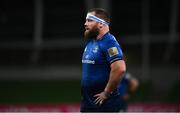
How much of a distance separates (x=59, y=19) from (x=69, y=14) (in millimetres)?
458

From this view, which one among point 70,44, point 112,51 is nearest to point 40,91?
point 70,44

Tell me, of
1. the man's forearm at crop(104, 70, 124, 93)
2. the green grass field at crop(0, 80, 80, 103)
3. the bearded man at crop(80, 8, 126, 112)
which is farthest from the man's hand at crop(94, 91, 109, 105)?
the green grass field at crop(0, 80, 80, 103)

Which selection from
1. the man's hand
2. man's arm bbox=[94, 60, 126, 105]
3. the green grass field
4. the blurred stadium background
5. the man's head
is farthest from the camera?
the blurred stadium background

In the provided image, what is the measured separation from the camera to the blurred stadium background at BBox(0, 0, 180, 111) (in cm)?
2002

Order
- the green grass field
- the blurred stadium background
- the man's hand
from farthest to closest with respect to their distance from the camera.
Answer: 1. the blurred stadium background
2. the green grass field
3. the man's hand

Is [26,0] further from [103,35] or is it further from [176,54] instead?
[103,35]

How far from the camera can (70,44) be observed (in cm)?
2225

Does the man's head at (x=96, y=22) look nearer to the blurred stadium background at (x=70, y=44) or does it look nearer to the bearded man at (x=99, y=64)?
the bearded man at (x=99, y=64)

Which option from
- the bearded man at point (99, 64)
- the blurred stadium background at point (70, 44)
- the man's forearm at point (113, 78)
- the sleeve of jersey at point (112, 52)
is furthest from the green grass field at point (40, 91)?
the man's forearm at point (113, 78)

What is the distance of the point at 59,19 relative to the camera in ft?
75.5

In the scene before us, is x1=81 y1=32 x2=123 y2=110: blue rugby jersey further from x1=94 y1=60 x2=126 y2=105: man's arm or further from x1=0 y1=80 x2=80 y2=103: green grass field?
x1=0 y1=80 x2=80 y2=103: green grass field

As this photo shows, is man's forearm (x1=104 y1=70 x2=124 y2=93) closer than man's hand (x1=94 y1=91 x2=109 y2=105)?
Yes

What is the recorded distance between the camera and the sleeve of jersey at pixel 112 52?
567cm

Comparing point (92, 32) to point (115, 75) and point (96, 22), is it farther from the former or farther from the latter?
point (115, 75)
